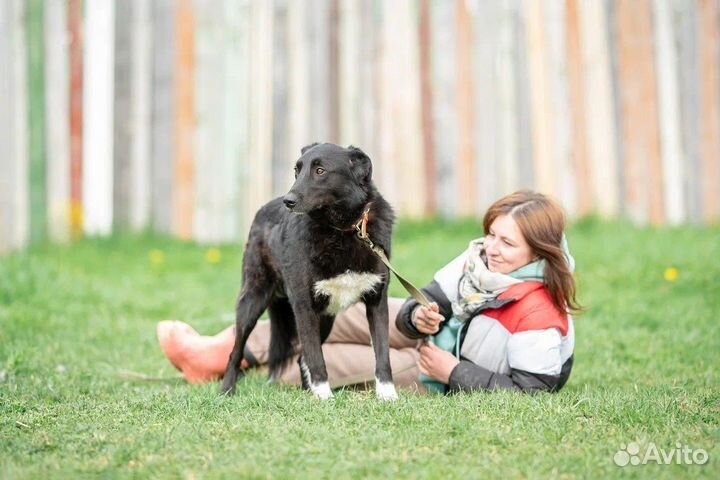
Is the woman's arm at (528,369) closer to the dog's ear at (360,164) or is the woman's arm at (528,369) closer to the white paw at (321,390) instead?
the white paw at (321,390)

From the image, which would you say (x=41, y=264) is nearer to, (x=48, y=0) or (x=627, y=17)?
(x=48, y=0)

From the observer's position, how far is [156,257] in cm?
741

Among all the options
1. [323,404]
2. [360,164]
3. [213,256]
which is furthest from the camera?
[213,256]

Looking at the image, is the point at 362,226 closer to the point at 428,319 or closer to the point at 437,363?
the point at 428,319

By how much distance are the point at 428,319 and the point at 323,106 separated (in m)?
4.75

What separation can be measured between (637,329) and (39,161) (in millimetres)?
5085

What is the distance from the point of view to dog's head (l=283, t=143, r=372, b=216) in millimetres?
3639

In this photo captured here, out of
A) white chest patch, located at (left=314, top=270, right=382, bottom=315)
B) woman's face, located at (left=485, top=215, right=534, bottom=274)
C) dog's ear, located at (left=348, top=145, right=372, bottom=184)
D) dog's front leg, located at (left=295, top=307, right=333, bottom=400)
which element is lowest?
dog's front leg, located at (left=295, top=307, right=333, bottom=400)

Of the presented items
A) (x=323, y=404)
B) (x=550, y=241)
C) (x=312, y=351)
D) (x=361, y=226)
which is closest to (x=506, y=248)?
(x=550, y=241)

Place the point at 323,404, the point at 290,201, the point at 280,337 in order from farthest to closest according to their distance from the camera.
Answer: the point at 280,337, the point at 290,201, the point at 323,404

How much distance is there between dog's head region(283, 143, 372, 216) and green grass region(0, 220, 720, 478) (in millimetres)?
821

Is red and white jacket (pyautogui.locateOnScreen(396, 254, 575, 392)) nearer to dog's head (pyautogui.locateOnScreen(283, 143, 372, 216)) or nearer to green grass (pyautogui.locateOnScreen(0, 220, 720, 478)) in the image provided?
green grass (pyautogui.locateOnScreen(0, 220, 720, 478))

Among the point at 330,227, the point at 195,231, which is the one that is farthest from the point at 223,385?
the point at 195,231

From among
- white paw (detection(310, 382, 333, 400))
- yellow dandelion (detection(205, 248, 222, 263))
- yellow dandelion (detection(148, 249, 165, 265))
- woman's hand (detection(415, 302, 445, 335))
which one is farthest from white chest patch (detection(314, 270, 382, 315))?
yellow dandelion (detection(148, 249, 165, 265))
